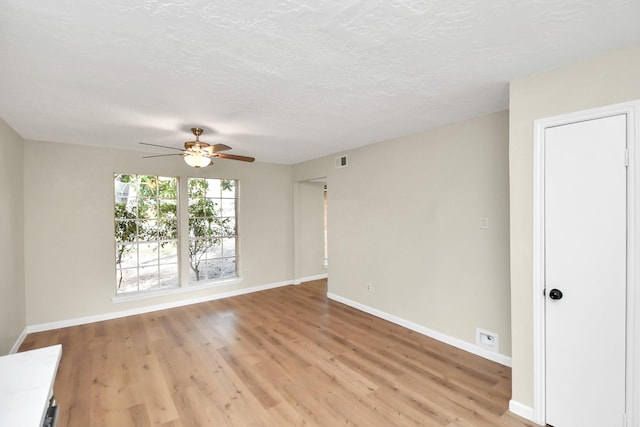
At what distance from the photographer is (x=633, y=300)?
1714 mm

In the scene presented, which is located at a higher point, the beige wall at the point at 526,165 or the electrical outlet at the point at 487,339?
the beige wall at the point at 526,165

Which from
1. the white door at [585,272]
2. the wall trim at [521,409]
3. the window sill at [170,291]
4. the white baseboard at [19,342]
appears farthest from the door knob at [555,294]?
the white baseboard at [19,342]

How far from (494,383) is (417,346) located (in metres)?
0.82

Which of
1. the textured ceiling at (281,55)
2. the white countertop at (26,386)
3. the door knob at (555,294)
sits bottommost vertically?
the white countertop at (26,386)

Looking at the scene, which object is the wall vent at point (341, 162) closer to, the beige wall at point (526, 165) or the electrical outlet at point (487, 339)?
the beige wall at point (526, 165)

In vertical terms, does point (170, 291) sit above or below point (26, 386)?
below

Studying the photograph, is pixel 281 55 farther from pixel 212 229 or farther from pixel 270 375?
pixel 212 229

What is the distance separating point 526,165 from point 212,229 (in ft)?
15.2

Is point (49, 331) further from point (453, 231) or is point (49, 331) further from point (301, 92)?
point (453, 231)

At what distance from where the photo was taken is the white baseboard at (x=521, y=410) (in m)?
2.08

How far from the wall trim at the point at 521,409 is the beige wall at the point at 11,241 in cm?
453

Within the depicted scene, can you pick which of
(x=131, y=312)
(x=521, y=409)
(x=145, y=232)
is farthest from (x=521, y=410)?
(x=145, y=232)

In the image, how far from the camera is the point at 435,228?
11.2 ft

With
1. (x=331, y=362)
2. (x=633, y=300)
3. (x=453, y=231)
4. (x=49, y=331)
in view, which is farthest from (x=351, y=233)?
(x=49, y=331)
